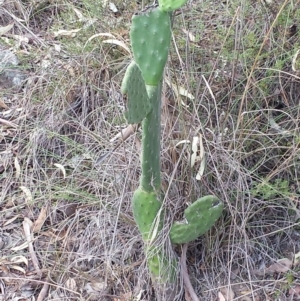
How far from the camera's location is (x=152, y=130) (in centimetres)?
151

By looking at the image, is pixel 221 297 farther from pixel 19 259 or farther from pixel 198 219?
pixel 19 259

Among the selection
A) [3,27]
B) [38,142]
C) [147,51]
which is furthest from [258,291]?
[3,27]

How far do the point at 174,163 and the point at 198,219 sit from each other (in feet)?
0.82

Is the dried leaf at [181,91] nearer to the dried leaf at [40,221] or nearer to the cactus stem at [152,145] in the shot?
the cactus stem at [152,145]

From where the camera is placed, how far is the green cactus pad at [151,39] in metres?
1.40

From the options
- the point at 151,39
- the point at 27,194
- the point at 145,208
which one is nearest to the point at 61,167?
the point at 27,194

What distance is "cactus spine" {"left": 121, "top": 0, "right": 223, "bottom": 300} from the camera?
1376 mm

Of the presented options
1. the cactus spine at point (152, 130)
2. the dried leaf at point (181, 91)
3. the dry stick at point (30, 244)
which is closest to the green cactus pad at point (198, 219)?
the cactus spine at point (152, 130)

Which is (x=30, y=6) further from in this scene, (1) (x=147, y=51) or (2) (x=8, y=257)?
(1) (x=147, y=51)

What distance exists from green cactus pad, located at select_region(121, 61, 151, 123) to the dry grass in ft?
1.21

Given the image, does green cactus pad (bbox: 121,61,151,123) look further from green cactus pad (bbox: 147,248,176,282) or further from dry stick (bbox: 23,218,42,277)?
dry stick (bbox: 23,218,42,277)

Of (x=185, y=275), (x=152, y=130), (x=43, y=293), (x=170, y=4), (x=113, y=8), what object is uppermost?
(x=170, y=4)

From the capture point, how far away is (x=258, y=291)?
1.78 m

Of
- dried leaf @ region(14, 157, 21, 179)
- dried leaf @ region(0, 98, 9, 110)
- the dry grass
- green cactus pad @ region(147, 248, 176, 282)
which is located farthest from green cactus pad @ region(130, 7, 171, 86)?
dried leaf @ region(0, 98, 9, 110)
